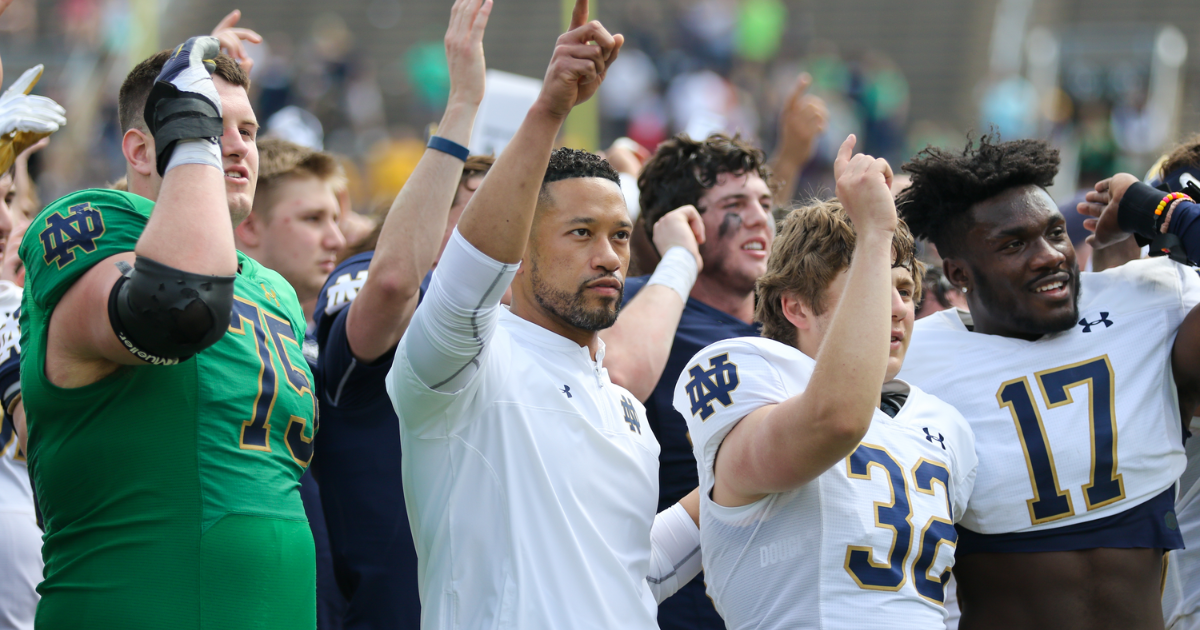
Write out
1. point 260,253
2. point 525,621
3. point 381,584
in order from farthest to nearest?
point 260,253 → point 381,584 → point 525,621

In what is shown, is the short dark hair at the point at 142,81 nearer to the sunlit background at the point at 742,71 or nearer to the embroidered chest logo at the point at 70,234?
the embroidered chest logo at the point at 70,234

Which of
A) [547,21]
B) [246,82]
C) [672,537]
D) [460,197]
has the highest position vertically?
[547,21]

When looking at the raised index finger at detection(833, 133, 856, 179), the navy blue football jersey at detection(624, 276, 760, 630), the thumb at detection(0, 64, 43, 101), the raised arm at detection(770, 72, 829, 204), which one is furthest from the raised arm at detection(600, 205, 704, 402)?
the thumb at detection(0, 64, 43, 101)

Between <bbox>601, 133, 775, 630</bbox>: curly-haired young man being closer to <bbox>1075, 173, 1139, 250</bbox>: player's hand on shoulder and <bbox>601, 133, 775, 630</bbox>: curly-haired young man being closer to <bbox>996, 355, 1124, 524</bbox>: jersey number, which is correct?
<bbox>996, 355, 1124, 524</bbox>: jersey number

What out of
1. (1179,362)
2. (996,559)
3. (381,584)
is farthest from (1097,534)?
(381,584)

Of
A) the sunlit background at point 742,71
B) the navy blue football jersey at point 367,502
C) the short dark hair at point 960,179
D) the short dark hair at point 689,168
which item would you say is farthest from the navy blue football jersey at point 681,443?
the sunlit background at point 742,71

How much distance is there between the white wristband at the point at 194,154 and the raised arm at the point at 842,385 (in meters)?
1.32

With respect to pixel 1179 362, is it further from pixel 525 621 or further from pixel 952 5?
pixel 952 5

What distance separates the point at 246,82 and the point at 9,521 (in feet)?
6.32

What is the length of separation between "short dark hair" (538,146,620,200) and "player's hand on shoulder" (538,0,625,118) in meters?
0.44

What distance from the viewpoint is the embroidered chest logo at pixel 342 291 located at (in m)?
3.33

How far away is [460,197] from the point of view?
4035mm

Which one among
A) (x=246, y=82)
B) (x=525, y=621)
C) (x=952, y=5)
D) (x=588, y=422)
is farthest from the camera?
(x=952, y=5)

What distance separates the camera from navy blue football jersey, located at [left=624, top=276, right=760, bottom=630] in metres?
3.55
